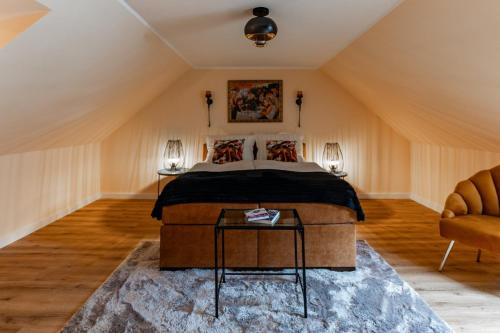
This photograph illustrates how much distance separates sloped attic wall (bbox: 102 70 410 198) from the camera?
16.5ft

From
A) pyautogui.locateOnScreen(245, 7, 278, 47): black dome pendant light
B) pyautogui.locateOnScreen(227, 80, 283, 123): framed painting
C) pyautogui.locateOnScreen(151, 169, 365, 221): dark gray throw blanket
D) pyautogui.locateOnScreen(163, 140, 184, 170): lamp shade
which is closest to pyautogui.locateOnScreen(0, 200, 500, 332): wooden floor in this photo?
pyautogui.locateOnScreen(151, 169, 365, 221): dark gray throw blanket

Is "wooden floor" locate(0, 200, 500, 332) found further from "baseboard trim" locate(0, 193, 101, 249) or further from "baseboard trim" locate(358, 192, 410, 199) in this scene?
"baseboard trim" locate(358, 192, 410, 199)

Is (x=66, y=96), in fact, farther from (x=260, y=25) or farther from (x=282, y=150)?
(x=282, y=150)

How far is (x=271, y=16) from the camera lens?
2822 mm

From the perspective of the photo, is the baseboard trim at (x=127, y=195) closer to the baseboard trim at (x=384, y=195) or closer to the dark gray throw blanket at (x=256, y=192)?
the dark gray throw blanket at (x=256, y=192)

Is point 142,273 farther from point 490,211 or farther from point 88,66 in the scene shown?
point 490,211

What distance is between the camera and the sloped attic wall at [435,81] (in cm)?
208

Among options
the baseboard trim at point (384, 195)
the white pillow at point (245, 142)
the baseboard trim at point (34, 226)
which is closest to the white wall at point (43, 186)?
the baseboard trim at point (34, 226)

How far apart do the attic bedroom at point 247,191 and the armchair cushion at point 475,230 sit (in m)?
0.01

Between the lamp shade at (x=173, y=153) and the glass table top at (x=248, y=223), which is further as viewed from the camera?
the lamp shade at (x=173, y=153)

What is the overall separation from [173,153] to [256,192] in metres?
2.73

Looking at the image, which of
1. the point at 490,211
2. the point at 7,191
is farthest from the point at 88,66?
the point at 490,211

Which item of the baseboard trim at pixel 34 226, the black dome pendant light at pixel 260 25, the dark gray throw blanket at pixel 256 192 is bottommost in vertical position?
the baseboard trim at pixel 34 226

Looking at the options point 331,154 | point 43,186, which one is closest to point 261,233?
point 43,186
